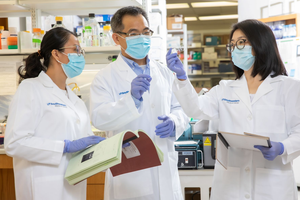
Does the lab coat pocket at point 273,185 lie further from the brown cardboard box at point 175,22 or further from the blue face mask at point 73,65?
the brown cardboard box at point 175,22

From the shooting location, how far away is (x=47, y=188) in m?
1.62

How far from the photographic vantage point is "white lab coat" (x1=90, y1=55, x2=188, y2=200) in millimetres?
1726

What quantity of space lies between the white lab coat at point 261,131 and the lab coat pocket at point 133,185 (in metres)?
0.40

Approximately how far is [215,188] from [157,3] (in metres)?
3.17

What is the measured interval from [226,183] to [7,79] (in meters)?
2.75

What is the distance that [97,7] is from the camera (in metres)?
A: 3.21

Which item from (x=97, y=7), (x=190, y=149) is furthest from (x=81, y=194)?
(x=97, y=7)

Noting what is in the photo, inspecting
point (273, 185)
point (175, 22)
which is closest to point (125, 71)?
point (273, 185)

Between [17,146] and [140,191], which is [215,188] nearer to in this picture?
[140,191]

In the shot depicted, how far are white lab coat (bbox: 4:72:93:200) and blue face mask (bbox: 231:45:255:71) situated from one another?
102 centimetres

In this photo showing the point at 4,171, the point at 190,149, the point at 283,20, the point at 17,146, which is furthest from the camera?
the point at 283,20

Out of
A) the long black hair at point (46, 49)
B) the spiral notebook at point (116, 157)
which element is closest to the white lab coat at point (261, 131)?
the spiral notebook at point (116, 157)

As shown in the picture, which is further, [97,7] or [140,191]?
[97,7]

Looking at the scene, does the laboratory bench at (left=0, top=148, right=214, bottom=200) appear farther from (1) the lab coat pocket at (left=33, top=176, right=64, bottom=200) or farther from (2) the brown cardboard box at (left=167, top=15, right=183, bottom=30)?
(2) the brown cardboard box at (left=167, top=15, right=183, bottom=30)
